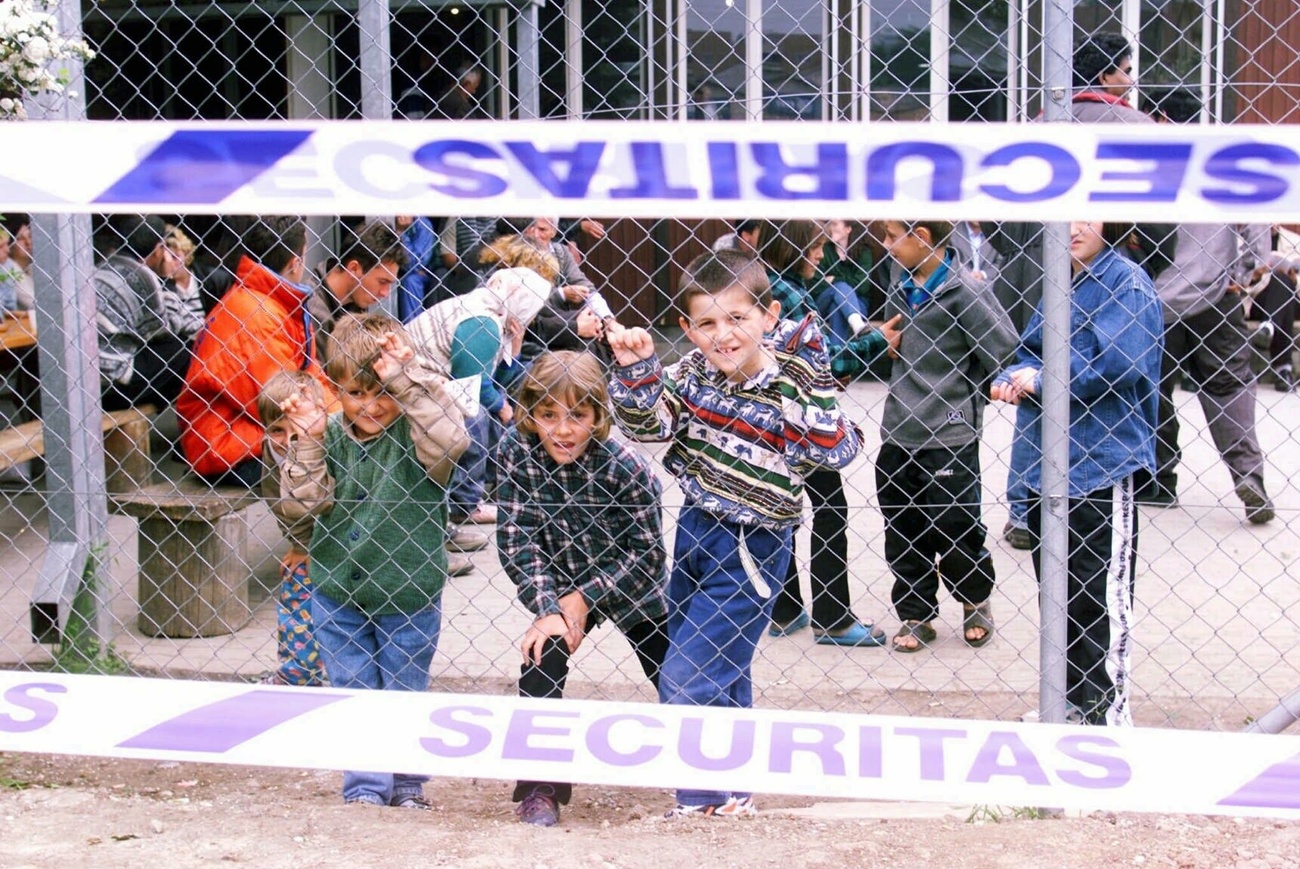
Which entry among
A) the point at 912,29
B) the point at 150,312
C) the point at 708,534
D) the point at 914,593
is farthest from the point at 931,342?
the point at 912,29

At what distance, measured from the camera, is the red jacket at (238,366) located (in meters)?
5.36

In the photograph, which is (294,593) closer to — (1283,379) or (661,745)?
(661,745)

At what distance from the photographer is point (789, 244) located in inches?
201

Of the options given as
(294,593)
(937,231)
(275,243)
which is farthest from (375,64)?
(937,231)

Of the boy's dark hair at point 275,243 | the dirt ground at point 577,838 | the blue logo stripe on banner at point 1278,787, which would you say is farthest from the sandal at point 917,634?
the boy's dark hair at point 275,243

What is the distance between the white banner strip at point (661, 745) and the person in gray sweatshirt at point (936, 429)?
199 centimetres

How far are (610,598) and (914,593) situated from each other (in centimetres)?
169

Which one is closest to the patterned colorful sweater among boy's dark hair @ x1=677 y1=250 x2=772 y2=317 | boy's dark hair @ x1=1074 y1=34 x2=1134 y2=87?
boy's dark hair @ x1=677 y1=250 x2=772 y2=317

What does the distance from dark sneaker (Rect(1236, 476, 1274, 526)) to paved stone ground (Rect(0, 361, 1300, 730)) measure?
0.37 ft

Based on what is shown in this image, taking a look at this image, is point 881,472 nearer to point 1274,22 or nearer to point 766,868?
point 766,868

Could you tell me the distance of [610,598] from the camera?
3.70 metres

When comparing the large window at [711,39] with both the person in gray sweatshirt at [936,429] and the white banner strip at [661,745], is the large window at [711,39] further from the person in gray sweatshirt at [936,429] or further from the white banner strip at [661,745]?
the white banner strip at [661,745]

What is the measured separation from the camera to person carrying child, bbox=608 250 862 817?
340cm

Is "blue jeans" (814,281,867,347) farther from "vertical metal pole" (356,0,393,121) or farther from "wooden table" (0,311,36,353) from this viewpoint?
"wooden table" (0,311,36,353)
